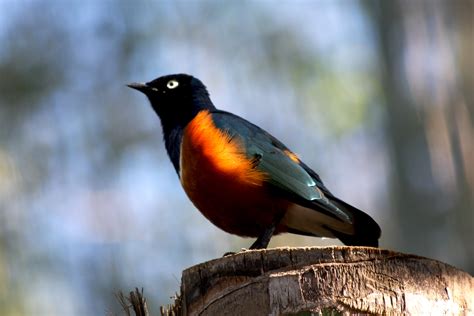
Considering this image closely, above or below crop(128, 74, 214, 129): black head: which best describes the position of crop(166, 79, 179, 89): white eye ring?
above

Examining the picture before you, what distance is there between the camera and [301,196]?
224 inches

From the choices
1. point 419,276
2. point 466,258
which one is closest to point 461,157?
point 466,258

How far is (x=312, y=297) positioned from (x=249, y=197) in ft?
6.30

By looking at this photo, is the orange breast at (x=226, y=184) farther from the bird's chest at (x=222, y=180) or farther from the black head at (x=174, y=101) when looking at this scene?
the black head at (x=174, y=101)

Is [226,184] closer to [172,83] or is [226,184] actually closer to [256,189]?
[256,189]

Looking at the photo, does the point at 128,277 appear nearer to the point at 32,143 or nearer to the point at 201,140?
the point at 32,143

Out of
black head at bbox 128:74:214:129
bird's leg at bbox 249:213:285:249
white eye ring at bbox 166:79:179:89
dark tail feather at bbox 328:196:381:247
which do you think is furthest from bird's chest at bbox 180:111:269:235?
white eye ring at bbox 166:79:179:89

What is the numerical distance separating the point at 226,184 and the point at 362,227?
3.02 ft

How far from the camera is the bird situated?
5.74 meters

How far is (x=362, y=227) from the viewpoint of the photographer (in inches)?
224

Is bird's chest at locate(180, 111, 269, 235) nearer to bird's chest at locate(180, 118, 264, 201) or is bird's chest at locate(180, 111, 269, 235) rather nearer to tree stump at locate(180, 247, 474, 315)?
bird's chest at locate(180, 118, 264, 201)

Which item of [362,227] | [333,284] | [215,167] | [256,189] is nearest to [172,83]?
[215,167]

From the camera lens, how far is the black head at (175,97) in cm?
706

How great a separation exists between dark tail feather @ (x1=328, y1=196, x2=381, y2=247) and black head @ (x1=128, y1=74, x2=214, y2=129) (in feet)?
5.62
